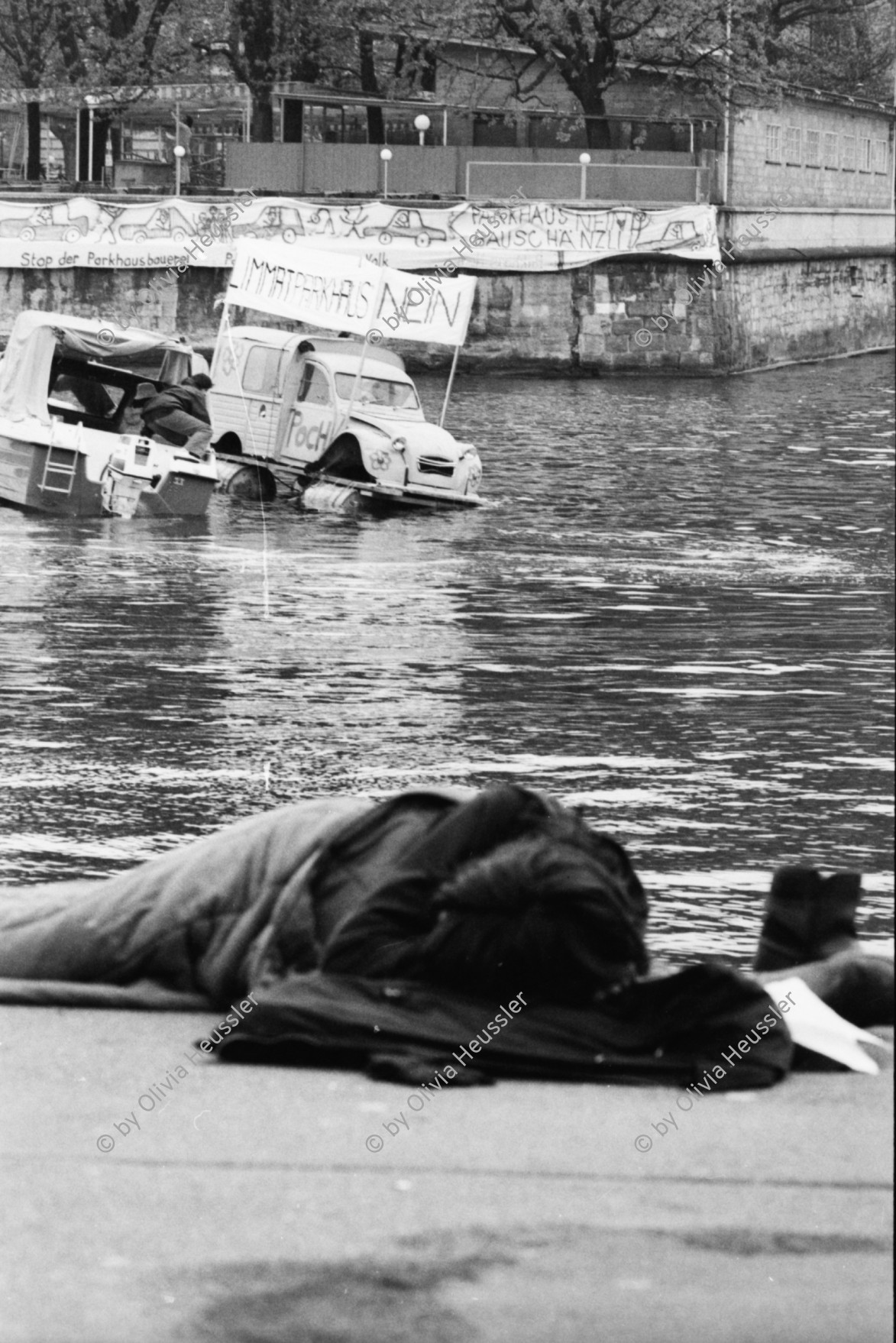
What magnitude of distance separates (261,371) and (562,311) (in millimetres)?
18887

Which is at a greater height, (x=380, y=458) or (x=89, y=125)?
(x=89, y=125)

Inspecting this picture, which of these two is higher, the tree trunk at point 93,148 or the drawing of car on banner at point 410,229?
the tree trunk at point 93,148

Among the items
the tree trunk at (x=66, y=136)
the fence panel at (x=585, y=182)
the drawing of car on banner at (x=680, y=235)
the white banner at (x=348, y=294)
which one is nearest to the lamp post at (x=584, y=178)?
the fence panel at (x=585, y=182)

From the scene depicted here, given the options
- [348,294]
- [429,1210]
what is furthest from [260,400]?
[429,1210]

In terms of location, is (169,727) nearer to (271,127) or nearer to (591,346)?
(591,346)

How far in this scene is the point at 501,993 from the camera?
16.8 ft

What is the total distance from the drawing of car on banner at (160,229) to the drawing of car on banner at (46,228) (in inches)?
29.9

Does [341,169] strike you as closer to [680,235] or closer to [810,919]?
[680,235]

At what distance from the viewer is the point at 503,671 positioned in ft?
45.1

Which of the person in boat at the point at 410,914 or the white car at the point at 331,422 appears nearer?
the person in boat at the point at 410,914

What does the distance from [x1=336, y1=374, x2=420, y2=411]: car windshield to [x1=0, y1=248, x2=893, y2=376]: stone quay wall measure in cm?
1785

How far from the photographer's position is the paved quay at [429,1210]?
13.0 ft

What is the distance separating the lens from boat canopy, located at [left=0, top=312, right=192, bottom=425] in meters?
22.5

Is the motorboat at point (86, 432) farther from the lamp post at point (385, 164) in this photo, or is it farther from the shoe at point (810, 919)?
the lamp post at point (385, 164)
